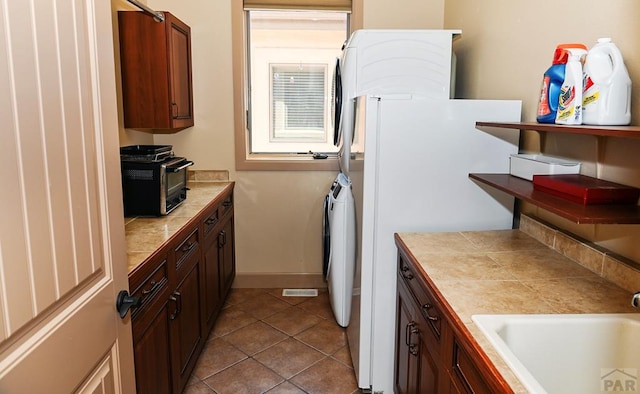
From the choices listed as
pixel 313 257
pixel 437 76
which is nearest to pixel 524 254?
pixel 437 76

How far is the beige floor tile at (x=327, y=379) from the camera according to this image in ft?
7.97

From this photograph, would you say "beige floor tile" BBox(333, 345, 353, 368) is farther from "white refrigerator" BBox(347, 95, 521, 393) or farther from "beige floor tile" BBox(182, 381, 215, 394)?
"beige floor tile" BBox(182, 381, 215, 394)

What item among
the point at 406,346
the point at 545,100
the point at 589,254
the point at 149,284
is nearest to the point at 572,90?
the point at 545,100

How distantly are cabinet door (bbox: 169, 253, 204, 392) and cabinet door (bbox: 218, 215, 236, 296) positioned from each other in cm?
61

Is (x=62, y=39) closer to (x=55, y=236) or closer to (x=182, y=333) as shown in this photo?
(x=55, y=236)

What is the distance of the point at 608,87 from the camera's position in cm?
139

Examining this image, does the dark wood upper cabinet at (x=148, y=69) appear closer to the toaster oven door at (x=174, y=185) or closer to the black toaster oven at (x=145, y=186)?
the toaster oven door at (x=174, y=185)

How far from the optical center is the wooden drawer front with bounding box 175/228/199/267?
2105 mm

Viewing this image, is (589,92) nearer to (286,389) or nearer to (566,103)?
(566,103)

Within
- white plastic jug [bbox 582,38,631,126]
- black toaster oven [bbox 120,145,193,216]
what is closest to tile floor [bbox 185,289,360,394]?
black toaster oven [bbox 120,145,193,216]

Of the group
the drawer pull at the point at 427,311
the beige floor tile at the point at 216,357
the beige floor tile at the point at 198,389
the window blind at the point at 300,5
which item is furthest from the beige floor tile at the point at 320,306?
the window blind at the point at 300,5

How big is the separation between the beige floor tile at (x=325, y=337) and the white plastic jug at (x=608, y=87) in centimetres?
200

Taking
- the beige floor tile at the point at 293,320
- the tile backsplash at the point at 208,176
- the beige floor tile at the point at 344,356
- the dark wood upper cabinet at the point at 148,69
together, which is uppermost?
the dark wood upper cabinet at the point at 148,69

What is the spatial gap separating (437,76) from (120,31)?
75.8 inches
